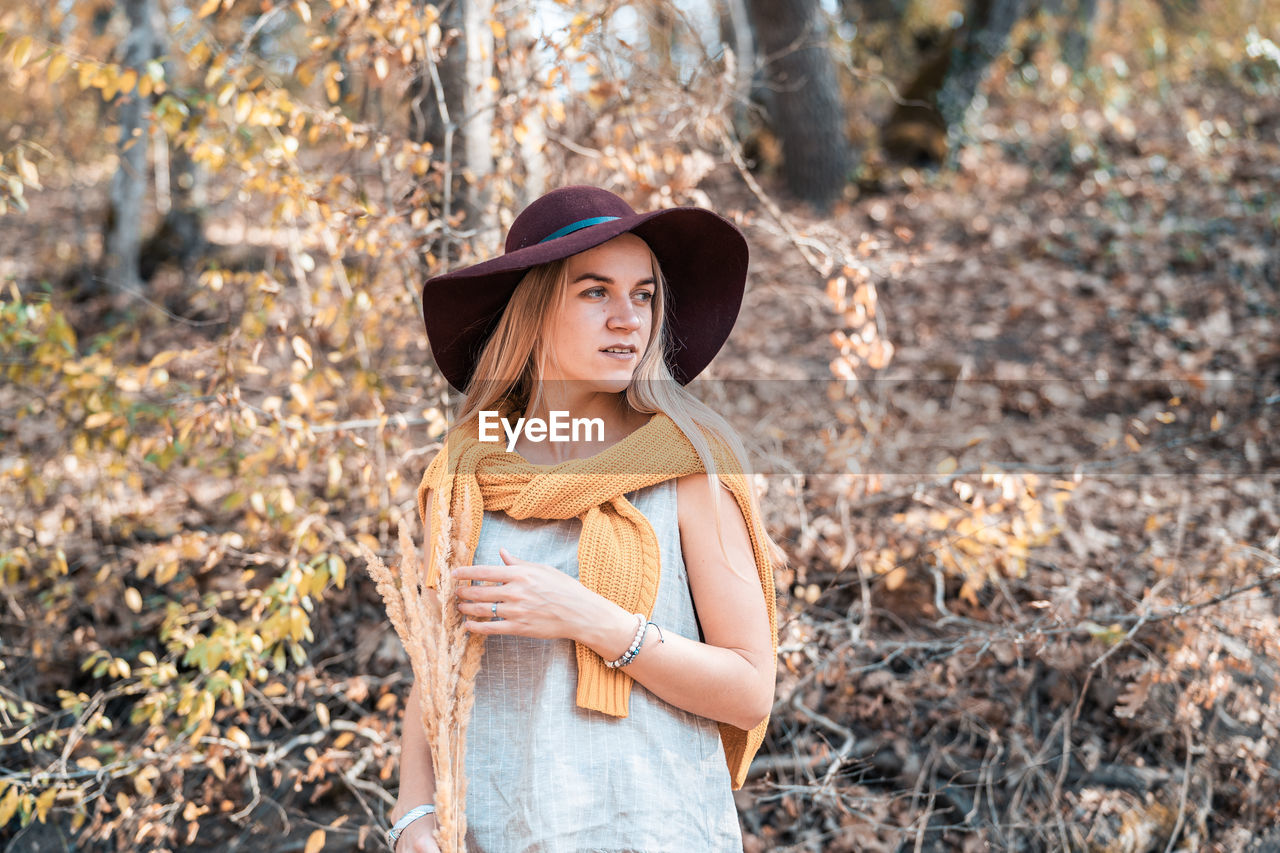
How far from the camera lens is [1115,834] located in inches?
118

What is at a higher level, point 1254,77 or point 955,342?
point 1254,77

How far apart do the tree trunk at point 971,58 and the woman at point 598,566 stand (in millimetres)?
6927

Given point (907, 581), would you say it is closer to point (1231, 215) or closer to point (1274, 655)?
point (1274, 655)

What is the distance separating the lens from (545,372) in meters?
2.05

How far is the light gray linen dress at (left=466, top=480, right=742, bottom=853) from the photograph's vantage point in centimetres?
171

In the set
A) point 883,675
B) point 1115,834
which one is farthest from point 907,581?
point 1115,834

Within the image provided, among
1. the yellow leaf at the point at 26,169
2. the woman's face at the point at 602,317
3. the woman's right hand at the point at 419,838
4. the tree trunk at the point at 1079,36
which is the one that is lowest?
the woman's right hand at the point at 419,838

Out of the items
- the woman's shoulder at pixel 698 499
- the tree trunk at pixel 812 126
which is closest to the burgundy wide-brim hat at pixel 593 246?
the woman's shoulder at pixel 698 499

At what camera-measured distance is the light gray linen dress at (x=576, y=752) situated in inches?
67.3

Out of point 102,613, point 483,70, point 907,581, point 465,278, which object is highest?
point 483,70

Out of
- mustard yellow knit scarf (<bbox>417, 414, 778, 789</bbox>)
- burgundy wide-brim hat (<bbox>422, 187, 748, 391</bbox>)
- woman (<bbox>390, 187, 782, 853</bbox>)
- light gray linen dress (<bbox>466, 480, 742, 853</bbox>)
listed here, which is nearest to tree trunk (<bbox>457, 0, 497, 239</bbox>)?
burgundy wide-brim hat (<bbox>422, 187, 748, 391</bbox>)

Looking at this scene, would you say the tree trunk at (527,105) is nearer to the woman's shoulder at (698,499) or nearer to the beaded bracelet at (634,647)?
the woman's shoulder at (698,499)

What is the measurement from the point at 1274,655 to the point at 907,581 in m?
1.26

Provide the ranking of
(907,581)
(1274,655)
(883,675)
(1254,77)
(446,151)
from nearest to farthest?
(1274,655)
(446,151)
(883,675)
(907,581)
(1254,77)
